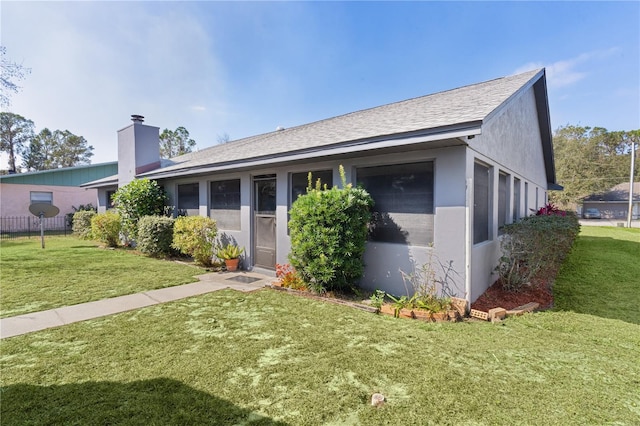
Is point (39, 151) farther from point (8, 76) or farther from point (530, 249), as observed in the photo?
point (530, 249)

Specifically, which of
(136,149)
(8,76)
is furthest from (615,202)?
(8,76)

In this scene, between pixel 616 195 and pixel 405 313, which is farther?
pixel 616 195

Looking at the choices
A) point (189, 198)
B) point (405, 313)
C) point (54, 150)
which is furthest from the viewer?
point (54, 150)

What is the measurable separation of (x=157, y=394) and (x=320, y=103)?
15.9 metres

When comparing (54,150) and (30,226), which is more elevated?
(54,150)

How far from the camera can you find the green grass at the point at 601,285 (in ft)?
16.4

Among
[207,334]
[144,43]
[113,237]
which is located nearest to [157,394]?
[207,334]

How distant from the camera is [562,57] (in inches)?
451

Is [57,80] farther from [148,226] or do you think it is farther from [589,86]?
[589,86]

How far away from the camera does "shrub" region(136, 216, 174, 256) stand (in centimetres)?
946

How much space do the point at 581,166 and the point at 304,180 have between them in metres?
44.8

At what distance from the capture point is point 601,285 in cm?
643

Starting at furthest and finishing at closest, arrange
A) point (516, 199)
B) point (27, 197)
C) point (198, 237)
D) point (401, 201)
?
point (27, 197) → point (516, 199) → point (198, 237) → point (401, 201)

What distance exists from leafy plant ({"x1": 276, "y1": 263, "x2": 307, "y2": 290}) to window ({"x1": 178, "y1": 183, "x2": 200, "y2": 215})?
4748mm
